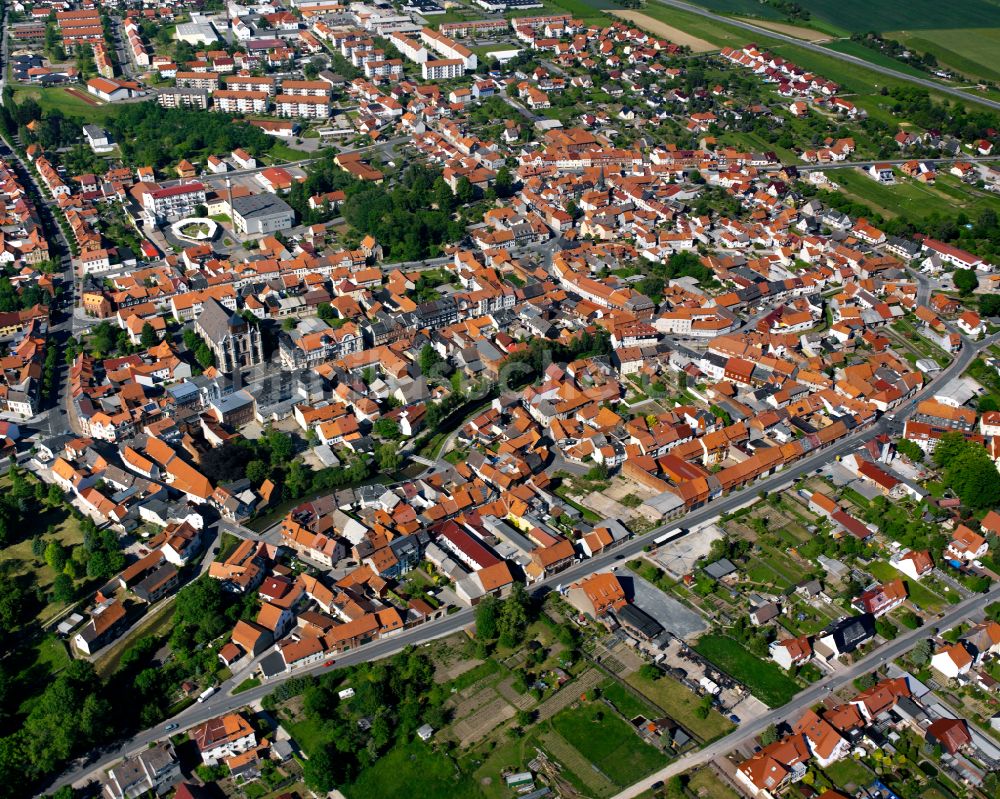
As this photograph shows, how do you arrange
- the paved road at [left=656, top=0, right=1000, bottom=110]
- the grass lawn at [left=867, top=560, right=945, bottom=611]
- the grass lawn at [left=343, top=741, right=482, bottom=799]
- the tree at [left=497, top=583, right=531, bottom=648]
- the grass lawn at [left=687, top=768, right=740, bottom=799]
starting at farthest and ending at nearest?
the paved road at [left=656, top=0, right=1000, bottom=110], the grass lawn at [left=867, top=560, right=945, bottom=611], the tree at [left=497, top=583, right=531, bottom=648], the grass lawn at [left=343, top=741, right=482, bottom=799], the grass lawn at [left=687, top=768, right=740, bottom=799]

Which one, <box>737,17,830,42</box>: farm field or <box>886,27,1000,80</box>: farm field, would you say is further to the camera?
<box>737,17,830,42</box>: farm field

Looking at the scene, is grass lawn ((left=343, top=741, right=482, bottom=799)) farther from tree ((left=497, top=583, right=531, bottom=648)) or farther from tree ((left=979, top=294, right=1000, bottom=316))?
tree ((left=979, top=294, right=1000, bottom=316))

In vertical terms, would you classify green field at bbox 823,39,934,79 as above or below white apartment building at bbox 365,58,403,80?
above

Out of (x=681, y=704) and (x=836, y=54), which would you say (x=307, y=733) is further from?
(x=836, y=54)

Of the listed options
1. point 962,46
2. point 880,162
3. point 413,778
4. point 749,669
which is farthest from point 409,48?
point 413,778

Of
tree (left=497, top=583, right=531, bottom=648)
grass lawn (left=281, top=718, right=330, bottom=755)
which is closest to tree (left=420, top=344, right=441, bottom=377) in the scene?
tree (left=497, top=583, right=531, bottom=648)

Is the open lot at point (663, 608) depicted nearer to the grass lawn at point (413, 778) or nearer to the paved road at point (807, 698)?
the paved road at point (807, 698)

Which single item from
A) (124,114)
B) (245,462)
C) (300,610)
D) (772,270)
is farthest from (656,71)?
(300,610)
